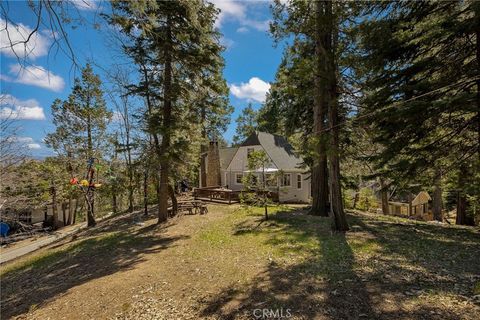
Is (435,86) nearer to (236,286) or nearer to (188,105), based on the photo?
(236,286)

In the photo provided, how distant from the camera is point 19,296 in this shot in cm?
693

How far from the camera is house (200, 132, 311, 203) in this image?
22.2 m

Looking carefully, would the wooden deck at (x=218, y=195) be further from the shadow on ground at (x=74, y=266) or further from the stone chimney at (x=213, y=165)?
the shadow on ground at (x=74, y=266)

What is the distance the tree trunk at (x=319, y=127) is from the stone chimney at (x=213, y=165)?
1520 cm

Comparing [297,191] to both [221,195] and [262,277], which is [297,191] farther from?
[262,277]

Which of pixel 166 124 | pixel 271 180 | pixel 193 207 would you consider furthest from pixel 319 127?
pixel 193 207

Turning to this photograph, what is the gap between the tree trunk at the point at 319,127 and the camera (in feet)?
28.0

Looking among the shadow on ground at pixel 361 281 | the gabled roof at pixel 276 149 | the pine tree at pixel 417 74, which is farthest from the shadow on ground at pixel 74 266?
the gabled roof at pixel 276 149

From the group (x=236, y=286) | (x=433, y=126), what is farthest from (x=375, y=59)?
(x=236, y=286)

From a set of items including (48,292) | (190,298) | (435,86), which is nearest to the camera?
(190,298)

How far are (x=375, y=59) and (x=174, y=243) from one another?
9.51 metres

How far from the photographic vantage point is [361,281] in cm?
507

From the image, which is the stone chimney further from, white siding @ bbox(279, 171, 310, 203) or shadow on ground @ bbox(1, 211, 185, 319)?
shadow on ground @ bbox(1, 211, 185, 319)

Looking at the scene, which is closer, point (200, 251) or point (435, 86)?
point (435, 86)
